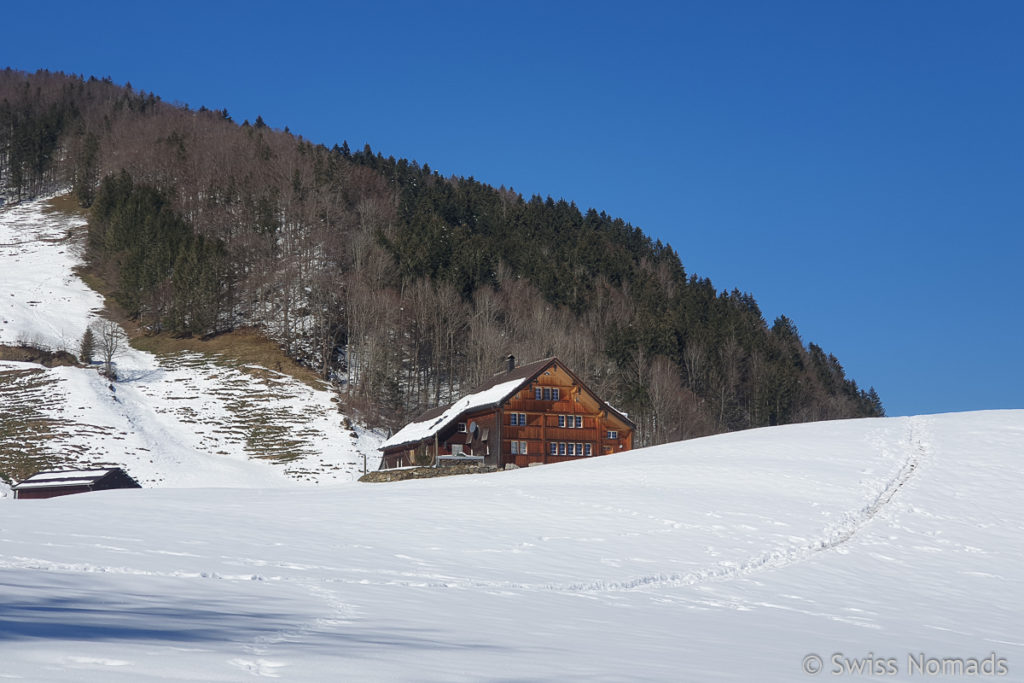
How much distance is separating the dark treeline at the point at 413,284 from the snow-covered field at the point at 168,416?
22.6 feet

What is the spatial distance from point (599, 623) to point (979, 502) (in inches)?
979

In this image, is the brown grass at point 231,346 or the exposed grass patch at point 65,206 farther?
the exposed grass patch at point 65,206

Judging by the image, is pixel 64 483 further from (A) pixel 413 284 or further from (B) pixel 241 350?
(A) pixel 413 284

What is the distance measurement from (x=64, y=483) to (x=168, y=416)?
29.4 m

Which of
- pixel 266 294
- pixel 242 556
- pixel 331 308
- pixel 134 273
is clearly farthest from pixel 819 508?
pixel 134 273

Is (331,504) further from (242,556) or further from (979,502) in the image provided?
(979,502)

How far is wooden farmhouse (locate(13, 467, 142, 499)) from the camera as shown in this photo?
156 feet

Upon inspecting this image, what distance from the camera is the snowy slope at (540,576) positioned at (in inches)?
335

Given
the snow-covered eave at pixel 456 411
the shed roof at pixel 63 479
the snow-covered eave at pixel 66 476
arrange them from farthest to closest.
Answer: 1. the snow-covered eave at pixel 456 411
2. the snow-covered eave at pixel 66 476
3. the shed roof at pixel 63 479

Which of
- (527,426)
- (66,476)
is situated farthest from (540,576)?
(527,426)

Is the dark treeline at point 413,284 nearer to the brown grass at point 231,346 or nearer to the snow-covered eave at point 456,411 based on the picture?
the brown grass at point 231,346

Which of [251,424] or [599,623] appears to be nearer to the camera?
[599,623]

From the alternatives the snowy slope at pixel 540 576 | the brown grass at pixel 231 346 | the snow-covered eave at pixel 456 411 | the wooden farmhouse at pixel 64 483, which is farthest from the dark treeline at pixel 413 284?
the snowy slope at pixel 540 576

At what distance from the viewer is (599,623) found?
13.2 meters
